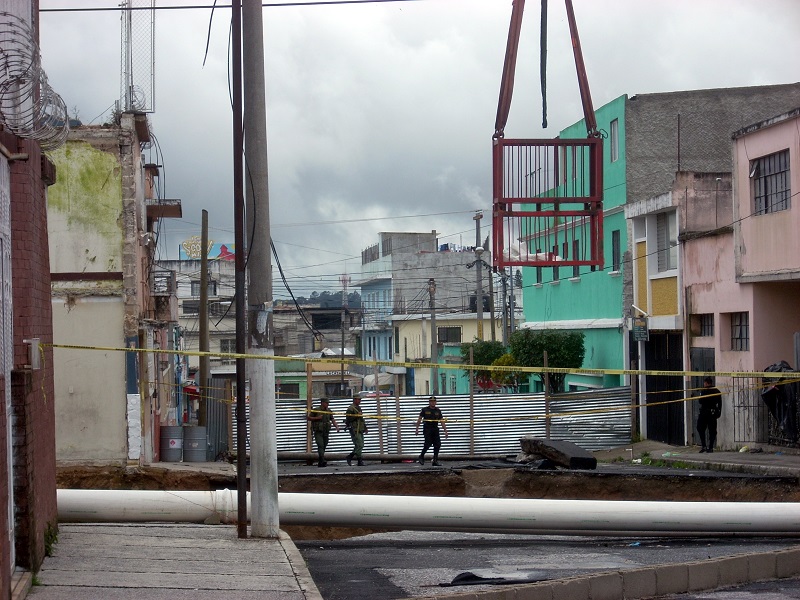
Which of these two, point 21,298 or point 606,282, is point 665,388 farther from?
point 21,298

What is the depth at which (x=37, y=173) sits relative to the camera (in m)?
9.16

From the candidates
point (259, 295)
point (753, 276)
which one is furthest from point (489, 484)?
point (259, 295)

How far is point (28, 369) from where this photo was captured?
26.3 ft

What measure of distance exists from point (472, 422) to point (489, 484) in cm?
687

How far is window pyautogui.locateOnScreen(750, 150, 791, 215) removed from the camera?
20.5 metres

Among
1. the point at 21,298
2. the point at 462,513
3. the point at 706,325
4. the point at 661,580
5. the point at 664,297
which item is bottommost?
the point at 661,580

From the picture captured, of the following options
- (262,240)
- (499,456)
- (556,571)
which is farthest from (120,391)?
(556,571)

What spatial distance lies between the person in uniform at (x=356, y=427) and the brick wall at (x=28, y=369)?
14.6 metres

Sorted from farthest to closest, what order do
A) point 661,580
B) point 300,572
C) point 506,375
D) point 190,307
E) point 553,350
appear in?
point 190,307 → point 506,375 → point 553,350 → point 661,580 → point 300,572

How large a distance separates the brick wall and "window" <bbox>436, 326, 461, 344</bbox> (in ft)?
155

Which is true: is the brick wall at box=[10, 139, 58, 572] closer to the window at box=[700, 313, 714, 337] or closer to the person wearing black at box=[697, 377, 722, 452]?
the person wearing black at box=[697, 377, 722, 452]

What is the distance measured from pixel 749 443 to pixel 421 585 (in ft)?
48.6

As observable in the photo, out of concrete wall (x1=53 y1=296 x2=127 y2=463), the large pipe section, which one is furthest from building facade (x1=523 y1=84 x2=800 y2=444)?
the large pipe section

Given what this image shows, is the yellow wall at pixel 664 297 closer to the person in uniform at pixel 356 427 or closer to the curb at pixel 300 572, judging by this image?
the person in uniform at pixel 356 427
